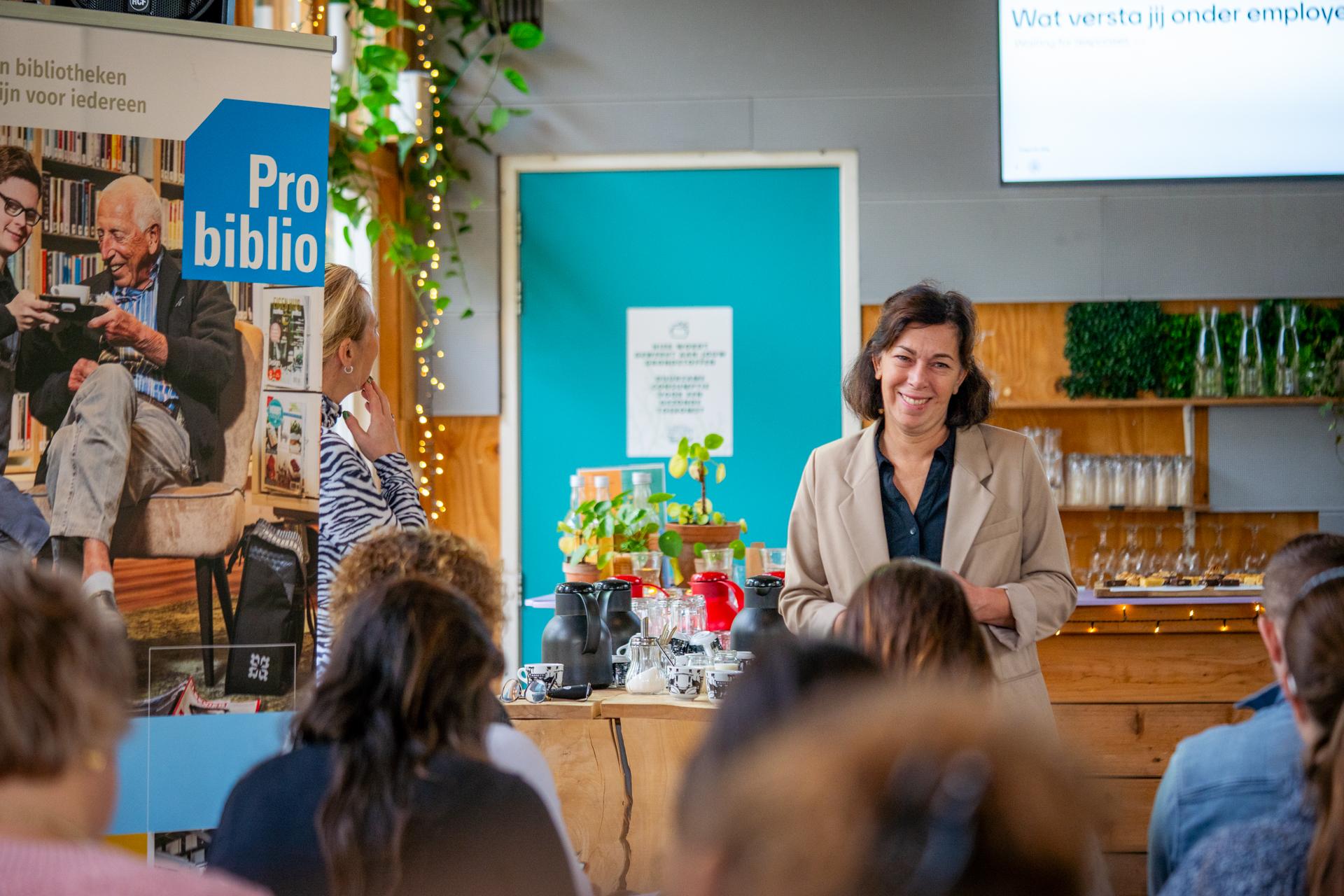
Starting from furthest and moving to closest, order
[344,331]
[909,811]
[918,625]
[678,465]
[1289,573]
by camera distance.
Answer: [678,465] < [344,331] < [1289,573] < [918,625] < [909,811]

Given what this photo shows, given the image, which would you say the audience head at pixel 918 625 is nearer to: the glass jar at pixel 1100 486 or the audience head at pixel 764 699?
the audience head at pixel 764 699

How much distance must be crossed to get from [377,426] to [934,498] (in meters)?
1.22

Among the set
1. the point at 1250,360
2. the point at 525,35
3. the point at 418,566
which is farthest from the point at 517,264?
the point at 418,566

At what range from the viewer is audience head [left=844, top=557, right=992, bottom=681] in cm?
146

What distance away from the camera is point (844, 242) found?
5.14 meters

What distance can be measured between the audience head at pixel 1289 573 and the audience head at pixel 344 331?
1.83 metres

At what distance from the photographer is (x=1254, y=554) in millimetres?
4984

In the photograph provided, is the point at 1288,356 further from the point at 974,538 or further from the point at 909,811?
the point at 909,811

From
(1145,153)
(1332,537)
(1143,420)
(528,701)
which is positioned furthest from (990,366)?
(1332,537)

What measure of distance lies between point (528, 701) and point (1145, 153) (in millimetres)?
3785

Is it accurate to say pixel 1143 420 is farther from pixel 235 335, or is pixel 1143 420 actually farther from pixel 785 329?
pixel 235 335

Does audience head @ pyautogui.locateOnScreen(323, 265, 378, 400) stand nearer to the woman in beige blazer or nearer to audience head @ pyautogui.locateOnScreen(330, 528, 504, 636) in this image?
audience head @ pyautogui.locateOnScreen(330, 528, 504, 636)

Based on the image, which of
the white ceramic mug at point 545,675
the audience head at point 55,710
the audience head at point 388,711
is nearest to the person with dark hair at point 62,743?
the audience head at point 55,710

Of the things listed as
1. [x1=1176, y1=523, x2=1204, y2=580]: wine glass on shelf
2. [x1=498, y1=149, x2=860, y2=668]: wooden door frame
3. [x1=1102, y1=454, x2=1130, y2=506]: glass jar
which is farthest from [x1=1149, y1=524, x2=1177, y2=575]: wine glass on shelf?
[x1=498, y1=149, x2=860, y2=668]: wooden door frame
